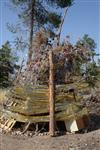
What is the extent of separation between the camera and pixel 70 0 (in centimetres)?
2209

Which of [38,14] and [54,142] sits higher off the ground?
[38,14]

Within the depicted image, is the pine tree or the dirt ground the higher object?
the pine tree

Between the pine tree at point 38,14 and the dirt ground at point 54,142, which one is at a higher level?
the pine tree at point 38,14

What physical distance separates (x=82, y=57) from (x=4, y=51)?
2046 cm

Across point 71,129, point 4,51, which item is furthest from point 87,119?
point 4,51

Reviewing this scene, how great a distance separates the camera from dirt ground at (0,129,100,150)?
884 cm

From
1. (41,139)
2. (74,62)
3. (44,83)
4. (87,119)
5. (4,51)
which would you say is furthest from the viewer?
(4,51)

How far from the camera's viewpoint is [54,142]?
9289mm

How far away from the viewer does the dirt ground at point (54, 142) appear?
8.84 metres

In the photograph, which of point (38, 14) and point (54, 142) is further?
point (38, 14)

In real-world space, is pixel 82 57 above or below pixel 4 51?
below

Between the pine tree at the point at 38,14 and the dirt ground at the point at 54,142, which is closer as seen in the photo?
the dirt ground at the point at 54,142

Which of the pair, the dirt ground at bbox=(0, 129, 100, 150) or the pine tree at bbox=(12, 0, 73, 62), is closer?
the dirt ground at bbox=(0, 129, 100, 150)

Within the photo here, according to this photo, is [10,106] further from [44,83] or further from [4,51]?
[4,51]
